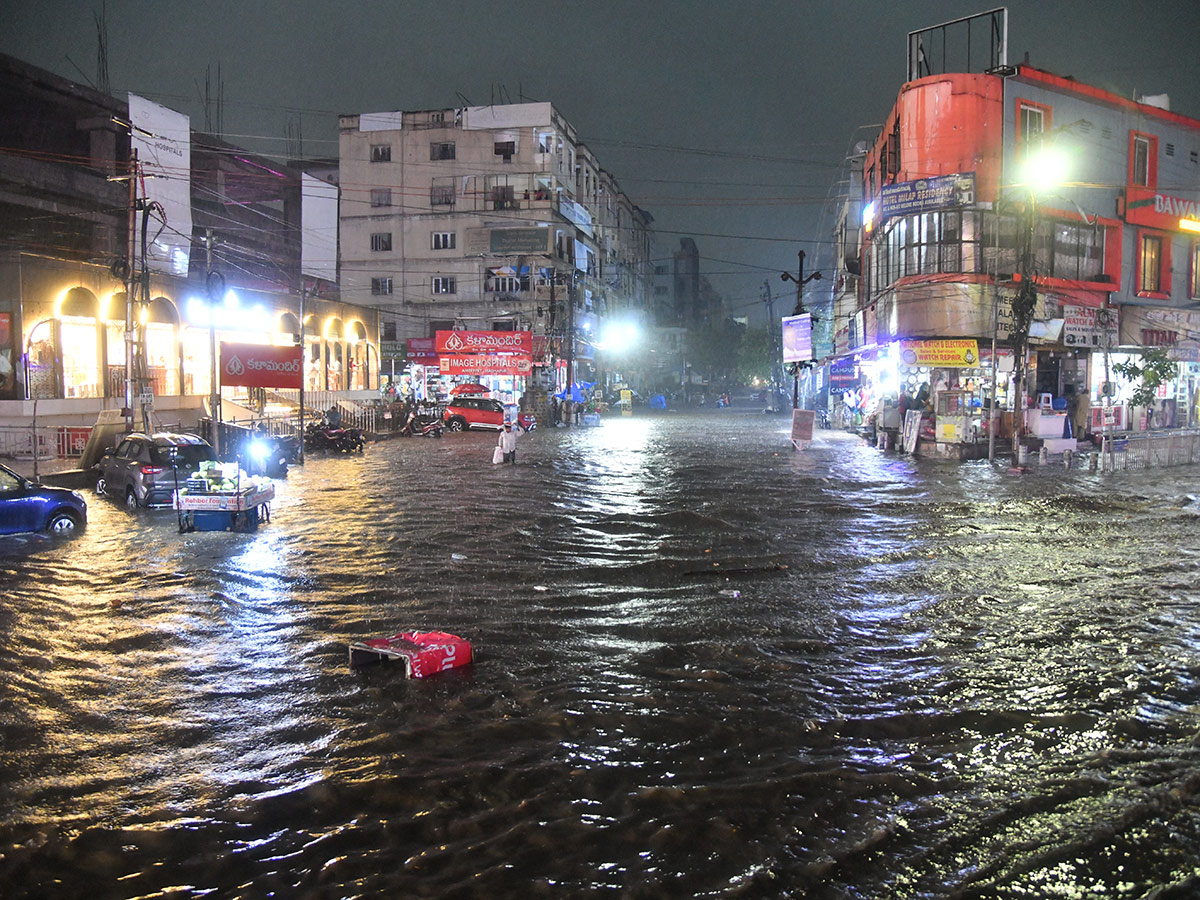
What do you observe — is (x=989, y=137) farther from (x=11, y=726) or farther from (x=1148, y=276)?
(x=11, y=726)

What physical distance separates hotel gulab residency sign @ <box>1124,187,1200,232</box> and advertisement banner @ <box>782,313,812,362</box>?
42.4 ft

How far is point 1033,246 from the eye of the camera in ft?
102

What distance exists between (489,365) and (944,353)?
86.1ft

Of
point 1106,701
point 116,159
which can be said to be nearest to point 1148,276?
point 1106,701

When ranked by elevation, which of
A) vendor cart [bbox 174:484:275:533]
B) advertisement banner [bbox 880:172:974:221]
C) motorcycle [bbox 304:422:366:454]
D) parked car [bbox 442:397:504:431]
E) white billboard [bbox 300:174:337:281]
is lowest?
vendor cart [bbox 174:484:275:533]

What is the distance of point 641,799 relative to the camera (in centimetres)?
490

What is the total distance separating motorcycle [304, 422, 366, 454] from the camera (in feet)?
97.1

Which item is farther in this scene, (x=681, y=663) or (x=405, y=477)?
(x=405, y=477)

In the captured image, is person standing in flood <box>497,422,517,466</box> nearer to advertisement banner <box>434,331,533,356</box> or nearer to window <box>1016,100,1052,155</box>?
window <box>1016,100,1052,155</box>

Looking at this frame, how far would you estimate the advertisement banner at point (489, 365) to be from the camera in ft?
158

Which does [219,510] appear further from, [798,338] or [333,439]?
[798,338]

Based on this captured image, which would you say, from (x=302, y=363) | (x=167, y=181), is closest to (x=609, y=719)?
(x=302, y=363)

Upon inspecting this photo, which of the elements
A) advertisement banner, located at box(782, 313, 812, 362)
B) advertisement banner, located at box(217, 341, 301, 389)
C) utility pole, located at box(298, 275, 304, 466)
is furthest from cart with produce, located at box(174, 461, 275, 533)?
advertisement banner, located at box(782, 313, 812, 362)

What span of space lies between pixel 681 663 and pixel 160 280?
1301 inches
